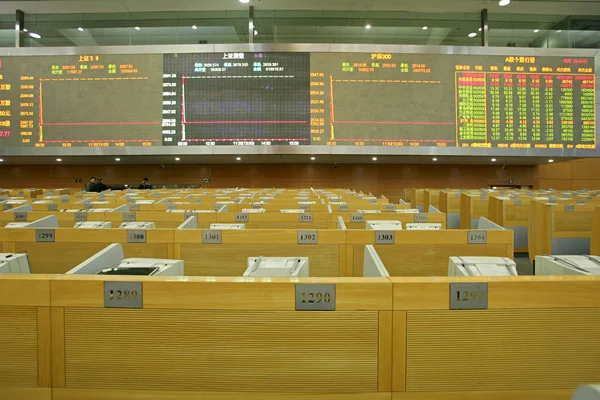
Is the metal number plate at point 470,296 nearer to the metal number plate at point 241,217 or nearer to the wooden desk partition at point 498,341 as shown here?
the wooden desk partition at point 498,341

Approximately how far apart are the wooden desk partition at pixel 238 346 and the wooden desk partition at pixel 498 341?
0.06m

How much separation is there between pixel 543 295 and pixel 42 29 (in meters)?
11.4

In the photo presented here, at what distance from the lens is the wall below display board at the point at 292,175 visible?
10.8m

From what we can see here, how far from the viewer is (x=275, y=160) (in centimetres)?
1012

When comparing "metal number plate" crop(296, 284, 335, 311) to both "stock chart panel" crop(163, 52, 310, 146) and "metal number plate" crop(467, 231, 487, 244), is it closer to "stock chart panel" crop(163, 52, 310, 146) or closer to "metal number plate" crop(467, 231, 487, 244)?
"metal number plate" crop(467, 231, 487, 244)

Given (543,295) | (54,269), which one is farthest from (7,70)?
(543,295)

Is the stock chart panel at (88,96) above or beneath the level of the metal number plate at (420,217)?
above

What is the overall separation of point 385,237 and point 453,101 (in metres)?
7.46

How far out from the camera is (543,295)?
1101 mm

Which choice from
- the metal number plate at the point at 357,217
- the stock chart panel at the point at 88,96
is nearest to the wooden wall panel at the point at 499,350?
the metal number plate at the point at 357,217

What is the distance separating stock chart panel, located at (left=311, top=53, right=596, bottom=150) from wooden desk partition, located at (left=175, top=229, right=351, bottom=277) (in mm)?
6653

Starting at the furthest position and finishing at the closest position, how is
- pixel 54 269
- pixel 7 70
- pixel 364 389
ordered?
pixel 7 70, pixel 54 269, pixel 364 389

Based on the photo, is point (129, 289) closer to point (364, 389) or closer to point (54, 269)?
point (364, 389)

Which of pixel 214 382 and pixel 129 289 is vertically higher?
pixel 129 289
